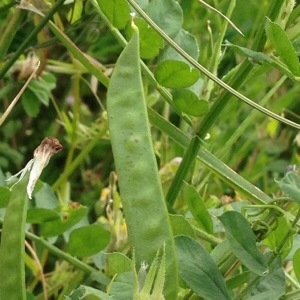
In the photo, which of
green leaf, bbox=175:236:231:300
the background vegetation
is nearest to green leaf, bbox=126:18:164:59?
the background vegetation

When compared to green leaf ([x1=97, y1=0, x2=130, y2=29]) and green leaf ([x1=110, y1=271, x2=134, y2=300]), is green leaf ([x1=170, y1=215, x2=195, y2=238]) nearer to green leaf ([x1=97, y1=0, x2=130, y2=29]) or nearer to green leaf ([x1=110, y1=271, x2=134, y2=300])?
green leaf ([x1=110, y1=271, x2=134, y2=300])

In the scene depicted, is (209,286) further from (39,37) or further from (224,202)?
(39,37)


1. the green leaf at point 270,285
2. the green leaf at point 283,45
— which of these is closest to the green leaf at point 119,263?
the green leaf at point 270,285

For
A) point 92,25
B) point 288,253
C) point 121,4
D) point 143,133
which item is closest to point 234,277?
point 288,253

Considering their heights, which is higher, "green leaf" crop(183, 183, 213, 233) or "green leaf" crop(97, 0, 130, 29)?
"green leaf" crop(97, 0, 130, 29)

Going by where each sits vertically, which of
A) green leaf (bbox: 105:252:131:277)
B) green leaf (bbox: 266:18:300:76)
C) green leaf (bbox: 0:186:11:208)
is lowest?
green leaf (bbox: 0:186:11:208)

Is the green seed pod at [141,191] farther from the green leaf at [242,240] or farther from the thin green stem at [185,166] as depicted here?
the thin green stem at [185,166]

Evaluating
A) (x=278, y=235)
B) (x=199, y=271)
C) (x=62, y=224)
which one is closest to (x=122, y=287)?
(x=199, y=271)
